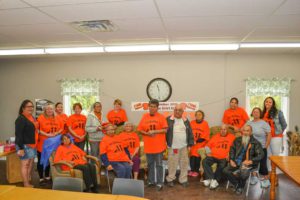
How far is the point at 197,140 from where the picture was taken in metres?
4.89

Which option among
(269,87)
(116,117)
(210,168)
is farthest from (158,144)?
(269,87)

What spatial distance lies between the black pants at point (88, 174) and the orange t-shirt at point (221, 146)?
82.9 inches

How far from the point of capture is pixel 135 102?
6055mm

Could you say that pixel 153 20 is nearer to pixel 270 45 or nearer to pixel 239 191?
pixel 270 45

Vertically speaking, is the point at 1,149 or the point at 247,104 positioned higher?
the point at 247,104

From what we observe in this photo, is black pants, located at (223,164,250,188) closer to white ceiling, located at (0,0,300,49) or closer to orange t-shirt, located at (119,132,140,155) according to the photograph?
orange t-shirt, located at (119,132,140,155)

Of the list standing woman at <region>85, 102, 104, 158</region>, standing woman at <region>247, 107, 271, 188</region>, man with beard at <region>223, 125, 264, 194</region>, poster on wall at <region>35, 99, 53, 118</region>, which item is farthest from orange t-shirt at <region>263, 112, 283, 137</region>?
poster on wall at <region>35, 99, 53, 118</region>

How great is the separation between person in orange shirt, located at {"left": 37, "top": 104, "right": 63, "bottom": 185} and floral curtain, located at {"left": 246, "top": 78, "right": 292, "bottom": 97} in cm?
424

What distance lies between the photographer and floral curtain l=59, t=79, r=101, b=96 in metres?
6.15

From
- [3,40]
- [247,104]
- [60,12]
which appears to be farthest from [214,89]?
[3,40]

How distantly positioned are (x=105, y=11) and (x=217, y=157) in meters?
3.09

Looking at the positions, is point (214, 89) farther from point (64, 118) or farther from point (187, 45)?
point (64, 118)

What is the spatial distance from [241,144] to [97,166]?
7.91 ft

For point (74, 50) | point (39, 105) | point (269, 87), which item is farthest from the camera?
point (39, 105)
